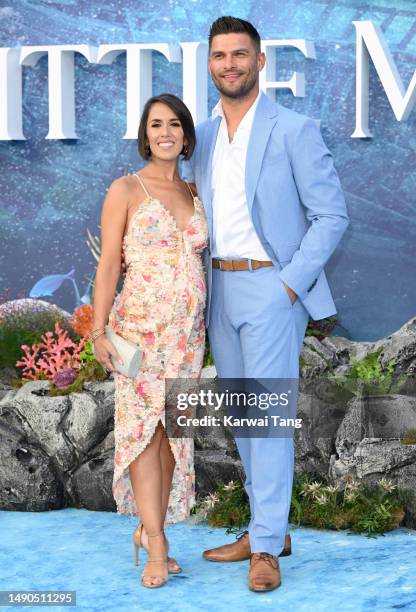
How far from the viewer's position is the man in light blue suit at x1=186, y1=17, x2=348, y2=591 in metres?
4.20

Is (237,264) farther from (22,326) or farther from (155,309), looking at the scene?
(22,326)

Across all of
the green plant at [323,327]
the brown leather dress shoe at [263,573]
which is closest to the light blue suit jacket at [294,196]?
the brown leather dress shoe at [263,573]

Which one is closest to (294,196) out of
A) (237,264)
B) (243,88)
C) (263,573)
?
(237,264)

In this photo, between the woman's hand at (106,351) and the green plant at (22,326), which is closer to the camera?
the woman's hand at (106,351)

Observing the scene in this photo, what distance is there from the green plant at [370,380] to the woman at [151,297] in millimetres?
1698

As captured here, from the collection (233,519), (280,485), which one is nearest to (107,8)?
(233,519)

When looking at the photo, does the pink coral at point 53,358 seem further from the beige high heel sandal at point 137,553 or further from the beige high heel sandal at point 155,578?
Answer: the beige high heel sandal at point 155,578

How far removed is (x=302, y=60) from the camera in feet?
24.6

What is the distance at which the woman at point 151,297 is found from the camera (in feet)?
13.9

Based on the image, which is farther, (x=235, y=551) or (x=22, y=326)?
(x=22, y=326)

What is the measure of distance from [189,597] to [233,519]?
113cm

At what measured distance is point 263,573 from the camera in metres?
4.20

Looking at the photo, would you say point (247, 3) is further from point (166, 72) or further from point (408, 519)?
point (408, 519)

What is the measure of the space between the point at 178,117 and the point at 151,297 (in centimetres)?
72
